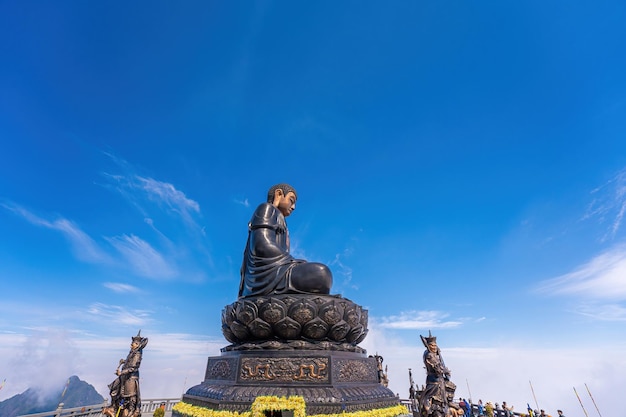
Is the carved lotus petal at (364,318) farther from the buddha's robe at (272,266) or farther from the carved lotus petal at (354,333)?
the buddha's robe at (272,266)

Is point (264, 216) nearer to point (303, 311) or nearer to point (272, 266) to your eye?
point (272, 266)

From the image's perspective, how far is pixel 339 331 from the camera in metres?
6.69

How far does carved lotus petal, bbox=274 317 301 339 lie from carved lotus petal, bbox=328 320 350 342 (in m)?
0.74

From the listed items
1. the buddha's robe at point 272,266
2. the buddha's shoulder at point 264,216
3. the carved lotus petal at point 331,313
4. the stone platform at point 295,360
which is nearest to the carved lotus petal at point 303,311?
the stone platform at point 295,360

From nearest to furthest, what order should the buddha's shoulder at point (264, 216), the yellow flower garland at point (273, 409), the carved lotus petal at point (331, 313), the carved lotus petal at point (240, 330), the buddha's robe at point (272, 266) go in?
the yellow flower garland at point (273, 409), the carved lotus petal at point (331, 313), the carved lotus petal at point (240, 330), the buddha's robe at point (272, 266), the buddha's shoulder at point (264, 216)

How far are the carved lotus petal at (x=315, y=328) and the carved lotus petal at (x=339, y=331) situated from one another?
0.16 m

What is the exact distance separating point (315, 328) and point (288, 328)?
57 cm

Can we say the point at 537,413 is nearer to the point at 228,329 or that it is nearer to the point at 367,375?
the point at 367,375

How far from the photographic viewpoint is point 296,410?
5.06 meters

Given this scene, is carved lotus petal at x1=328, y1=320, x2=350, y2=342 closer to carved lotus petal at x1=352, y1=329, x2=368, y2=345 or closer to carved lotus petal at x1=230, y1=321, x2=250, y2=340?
carved lotus petal at x1=352, y1=329, x2=368, y2=345

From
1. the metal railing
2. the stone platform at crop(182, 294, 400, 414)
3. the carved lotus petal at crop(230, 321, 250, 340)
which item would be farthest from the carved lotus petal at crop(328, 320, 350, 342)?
the metal railing

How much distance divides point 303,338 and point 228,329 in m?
2.03

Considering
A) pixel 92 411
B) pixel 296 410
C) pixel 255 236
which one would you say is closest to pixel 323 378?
pixel 296 410

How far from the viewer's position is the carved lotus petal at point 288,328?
6.40 m
